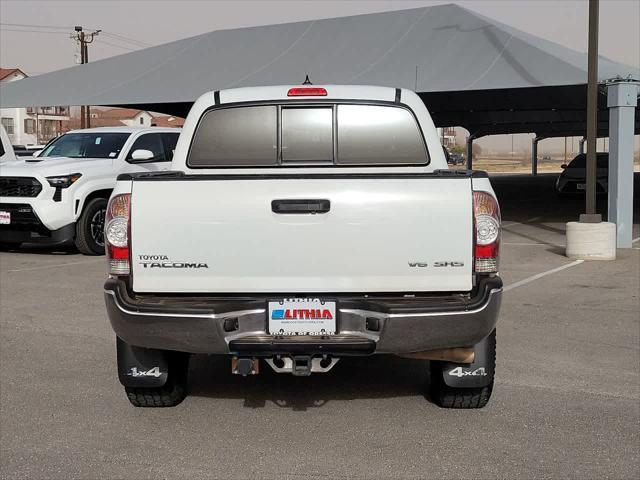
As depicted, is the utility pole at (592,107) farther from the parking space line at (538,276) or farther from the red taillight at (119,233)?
the red taillight at (119,233)

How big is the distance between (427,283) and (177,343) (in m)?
1.36

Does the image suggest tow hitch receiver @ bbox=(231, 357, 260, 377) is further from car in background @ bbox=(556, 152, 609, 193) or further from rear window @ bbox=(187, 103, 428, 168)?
car in background @ bbox=(556, 152, 609, 193)

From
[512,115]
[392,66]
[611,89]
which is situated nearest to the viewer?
[611,89]

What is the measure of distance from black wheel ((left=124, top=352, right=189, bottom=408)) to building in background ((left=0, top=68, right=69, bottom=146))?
7997 centimetres

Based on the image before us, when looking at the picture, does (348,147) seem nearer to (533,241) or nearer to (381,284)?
(381,284)

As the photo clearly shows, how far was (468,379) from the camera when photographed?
5.16 meters

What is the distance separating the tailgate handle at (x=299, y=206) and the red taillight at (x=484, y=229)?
78 centimetres

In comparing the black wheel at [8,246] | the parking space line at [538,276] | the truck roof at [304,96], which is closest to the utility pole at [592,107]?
the parking space line at [538,276]

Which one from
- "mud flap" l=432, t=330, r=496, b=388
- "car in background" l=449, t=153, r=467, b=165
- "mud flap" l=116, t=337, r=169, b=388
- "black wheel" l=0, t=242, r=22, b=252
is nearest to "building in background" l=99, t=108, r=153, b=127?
"car in background" l=449, t=153, r=467, b=165

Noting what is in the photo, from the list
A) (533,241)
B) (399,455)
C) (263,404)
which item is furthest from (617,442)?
(533,241)

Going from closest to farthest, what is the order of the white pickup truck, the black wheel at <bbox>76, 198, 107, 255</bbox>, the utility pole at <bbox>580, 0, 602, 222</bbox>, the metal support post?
the white pickup truck → the black wheel at <bbox>76, 198, 107, 255</bbox> → the utility pole at <bbox>580, 0, 602, 222</bbox> → the metal support post

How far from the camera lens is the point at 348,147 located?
5.71 meters

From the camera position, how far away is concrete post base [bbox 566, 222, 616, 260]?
532 inches

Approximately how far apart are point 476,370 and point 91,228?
10.1 metres
